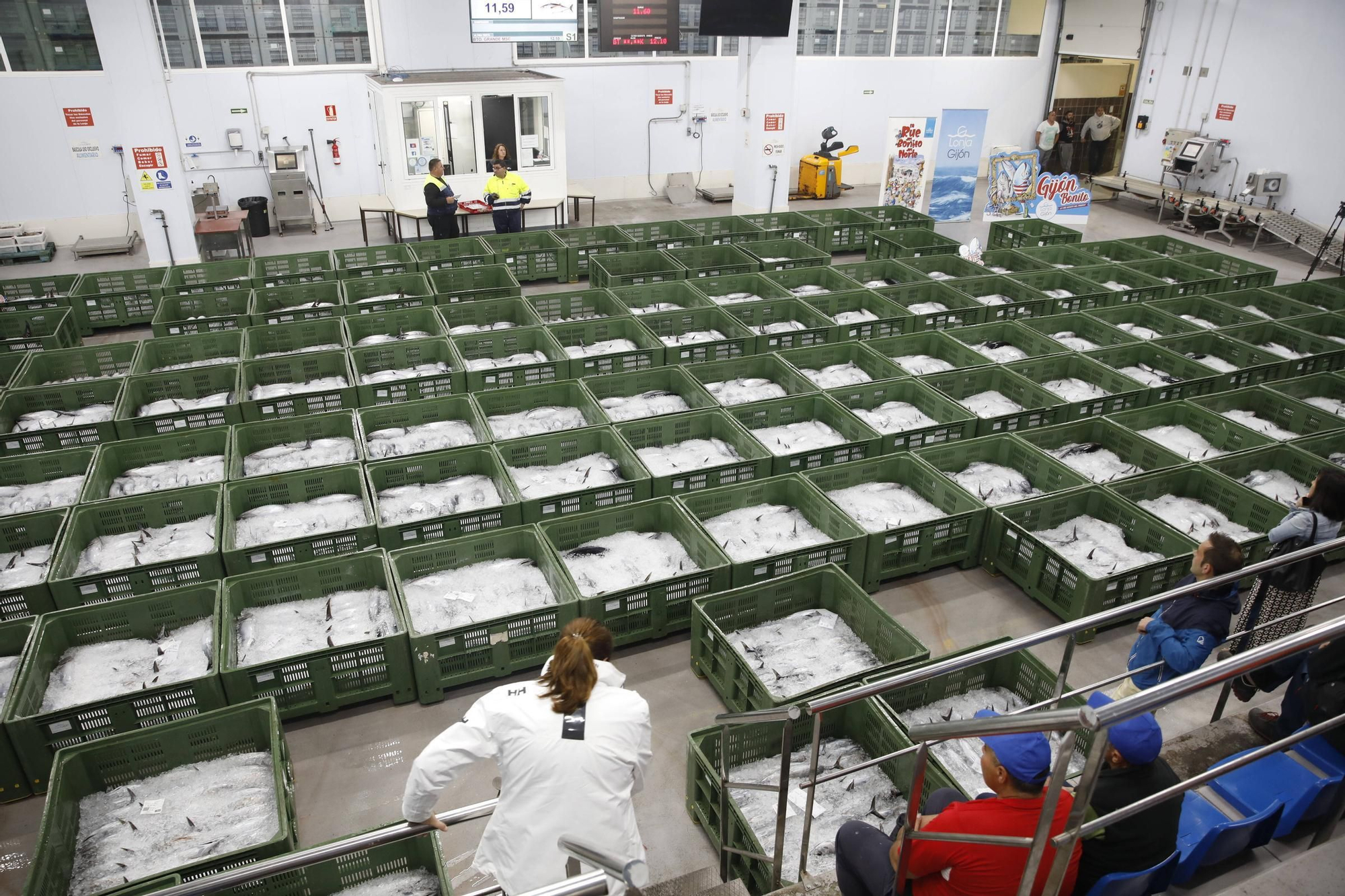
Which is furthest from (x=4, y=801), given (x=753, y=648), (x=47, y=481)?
(x=753, y=648)

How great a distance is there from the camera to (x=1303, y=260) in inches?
533

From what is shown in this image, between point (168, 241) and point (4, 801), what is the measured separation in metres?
8.95

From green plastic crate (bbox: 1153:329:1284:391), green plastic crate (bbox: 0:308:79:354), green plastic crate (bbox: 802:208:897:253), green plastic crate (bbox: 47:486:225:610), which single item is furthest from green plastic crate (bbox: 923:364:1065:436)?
green plastic crate (bbox: 0:308:79:354)

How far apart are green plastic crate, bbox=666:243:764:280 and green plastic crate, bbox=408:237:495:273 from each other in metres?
2.24

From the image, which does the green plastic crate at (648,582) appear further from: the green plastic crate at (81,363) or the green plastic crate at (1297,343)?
the green plastic crate at (1297,343)

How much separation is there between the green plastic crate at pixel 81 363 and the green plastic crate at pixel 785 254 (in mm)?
6415

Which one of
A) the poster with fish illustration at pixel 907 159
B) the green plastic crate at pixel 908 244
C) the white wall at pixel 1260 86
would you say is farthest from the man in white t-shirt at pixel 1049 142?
the green plastic crate at pixel 908 244

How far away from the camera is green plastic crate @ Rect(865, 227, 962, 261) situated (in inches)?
432

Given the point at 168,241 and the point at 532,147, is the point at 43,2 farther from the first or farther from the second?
the point at 532,147

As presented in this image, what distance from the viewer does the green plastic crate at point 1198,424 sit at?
6871 mm

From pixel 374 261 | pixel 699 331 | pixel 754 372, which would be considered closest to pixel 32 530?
pixel 754 372

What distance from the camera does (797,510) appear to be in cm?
619

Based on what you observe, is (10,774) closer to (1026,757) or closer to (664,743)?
(664,743)

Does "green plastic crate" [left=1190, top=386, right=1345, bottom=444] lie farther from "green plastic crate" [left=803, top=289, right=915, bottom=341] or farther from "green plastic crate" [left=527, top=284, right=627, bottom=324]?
"green plastic crate" [left=527, top=284, right=627, bottom=324]
